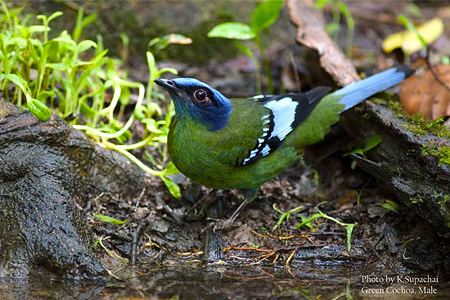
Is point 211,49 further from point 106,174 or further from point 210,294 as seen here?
point 210,294

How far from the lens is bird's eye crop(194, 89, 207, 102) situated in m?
4.96

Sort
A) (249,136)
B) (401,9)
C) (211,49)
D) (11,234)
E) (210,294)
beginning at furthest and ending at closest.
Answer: (401,9) → (211,49) → (249,136) → (11,234) → (210,294)

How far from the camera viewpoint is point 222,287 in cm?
416

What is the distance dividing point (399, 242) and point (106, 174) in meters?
2.37

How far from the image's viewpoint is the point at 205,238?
509cm

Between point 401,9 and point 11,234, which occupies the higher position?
point 401,9

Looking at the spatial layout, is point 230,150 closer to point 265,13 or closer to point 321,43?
point 265,13

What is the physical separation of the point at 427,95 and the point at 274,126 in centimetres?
143

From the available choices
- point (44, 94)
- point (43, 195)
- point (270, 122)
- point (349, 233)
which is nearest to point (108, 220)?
point (43, 195)

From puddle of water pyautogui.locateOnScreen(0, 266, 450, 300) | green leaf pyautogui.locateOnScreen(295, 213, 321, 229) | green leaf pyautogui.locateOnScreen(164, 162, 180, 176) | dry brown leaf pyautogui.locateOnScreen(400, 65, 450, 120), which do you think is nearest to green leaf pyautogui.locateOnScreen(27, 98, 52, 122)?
green leaf pyautogui.locateOnScreen(164, 162, 180, 176)

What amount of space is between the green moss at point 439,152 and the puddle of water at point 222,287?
81 centimetres

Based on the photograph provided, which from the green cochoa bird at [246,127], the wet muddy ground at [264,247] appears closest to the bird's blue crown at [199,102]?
the green cochoa bird at [246,127]

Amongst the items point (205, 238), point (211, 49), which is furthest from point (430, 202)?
point (211, 49)

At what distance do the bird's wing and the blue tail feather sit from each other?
0.17 meters
